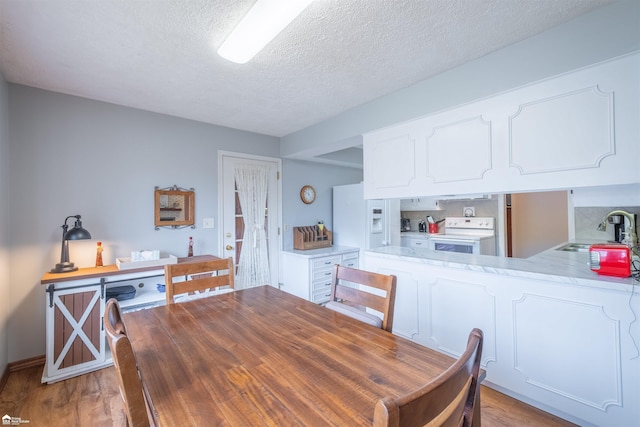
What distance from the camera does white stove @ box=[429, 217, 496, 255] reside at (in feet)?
13.0

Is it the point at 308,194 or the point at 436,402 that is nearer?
the point at 436,402

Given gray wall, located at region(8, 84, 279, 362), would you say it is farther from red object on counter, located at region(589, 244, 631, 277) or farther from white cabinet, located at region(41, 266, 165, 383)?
red object on counter, located at region(589, 244, 631, 277)

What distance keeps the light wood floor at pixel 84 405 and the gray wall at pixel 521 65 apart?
208 cm

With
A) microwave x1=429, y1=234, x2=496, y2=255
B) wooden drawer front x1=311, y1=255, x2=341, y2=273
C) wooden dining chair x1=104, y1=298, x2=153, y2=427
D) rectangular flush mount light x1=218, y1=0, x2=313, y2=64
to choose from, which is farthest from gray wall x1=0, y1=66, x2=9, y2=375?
microwave x1=429, y1=234, x2=496, y2=255

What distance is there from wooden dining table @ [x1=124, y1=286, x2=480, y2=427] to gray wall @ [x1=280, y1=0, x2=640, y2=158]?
5.98ft

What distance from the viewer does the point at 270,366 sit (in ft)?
3.10

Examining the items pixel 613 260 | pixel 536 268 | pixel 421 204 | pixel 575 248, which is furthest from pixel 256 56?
pixel 421 204

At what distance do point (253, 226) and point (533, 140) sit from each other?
2989 mm

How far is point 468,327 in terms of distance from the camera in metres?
1.99

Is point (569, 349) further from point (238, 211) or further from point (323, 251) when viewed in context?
point (238, 211)

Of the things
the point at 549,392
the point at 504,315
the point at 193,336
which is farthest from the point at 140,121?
the point at 549,392

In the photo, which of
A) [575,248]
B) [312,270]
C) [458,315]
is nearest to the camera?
[458,315]

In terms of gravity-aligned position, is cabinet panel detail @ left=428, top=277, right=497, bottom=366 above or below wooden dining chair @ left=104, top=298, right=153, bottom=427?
below

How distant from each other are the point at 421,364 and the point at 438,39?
72.9 inches
